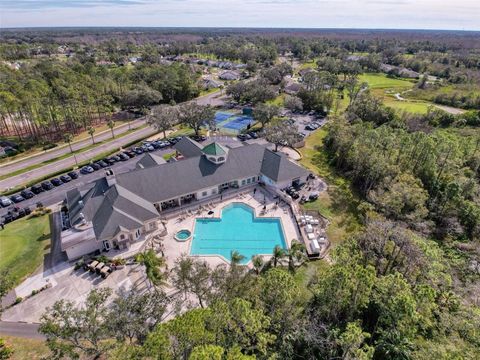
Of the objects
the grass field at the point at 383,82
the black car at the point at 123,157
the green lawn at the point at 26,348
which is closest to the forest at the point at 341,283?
the green lawn at the point at 26,348

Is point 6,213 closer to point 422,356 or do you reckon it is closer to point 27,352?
point 27,352

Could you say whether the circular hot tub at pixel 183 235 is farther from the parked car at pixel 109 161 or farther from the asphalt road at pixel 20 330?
the parked car at pixel 109 161

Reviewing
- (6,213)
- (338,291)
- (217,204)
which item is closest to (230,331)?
(338,291)

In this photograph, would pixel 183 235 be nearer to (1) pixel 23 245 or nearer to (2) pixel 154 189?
(2) pixel 154 189

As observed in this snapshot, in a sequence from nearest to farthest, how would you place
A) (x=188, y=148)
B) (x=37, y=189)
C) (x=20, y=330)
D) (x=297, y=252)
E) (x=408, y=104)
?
(x=20, y=330), (x=297, y=252), (x=37, y=189), (x=188, y=148), (x=408, y=104)

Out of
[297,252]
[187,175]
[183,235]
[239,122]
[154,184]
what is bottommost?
[239,122]

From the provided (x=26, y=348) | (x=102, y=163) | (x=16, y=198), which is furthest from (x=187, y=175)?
(x=16, y=198)
